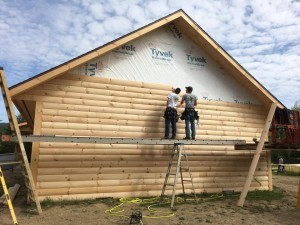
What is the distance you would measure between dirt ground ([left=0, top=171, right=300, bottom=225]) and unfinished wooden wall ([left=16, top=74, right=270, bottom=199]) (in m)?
0.87

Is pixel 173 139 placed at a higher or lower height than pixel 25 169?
higher

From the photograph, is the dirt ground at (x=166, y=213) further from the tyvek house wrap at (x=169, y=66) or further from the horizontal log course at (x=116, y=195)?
the tyvek house wrap at (x=169, y=66)

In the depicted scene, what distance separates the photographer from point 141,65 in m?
11.9

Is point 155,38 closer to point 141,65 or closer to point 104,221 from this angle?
point 141,65

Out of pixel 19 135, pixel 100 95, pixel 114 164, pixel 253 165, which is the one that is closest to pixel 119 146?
pixel 114 164

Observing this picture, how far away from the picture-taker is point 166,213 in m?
9.03

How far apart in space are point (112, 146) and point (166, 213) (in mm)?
3180

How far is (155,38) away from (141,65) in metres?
1.30

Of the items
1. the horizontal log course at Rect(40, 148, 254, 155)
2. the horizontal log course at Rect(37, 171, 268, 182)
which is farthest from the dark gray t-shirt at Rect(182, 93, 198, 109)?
the horizontal log course at Rect(37, 171, 268, 182)

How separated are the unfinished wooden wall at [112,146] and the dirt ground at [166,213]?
34.3 inches

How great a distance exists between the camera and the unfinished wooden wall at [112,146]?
10094 mm

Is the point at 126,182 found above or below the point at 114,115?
below

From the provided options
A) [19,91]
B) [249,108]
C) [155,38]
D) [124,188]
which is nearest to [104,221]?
[124,188]

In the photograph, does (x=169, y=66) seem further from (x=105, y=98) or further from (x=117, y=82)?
(x=105, y=98)
